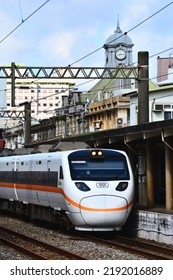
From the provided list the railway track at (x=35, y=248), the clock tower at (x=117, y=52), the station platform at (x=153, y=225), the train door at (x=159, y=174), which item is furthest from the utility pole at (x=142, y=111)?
the clock tower at (x=117, y=52)

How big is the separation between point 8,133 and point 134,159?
69.7 m

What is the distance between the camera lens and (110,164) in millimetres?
19625

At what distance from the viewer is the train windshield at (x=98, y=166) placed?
19219mm

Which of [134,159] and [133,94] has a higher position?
[133,94]

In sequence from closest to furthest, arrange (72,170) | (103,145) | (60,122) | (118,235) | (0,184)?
1. (72,170)
2. (118,235)
3. (103,145)
4. (0,184)
5. (60,122)

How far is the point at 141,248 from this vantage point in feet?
57.6

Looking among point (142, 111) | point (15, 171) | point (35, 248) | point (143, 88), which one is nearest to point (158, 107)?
point (143, 88)

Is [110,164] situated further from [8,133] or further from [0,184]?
[8,133]

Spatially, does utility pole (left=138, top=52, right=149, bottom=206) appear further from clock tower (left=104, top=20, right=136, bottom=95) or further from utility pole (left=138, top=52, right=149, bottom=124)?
clock tower (left=104, top=20, right=136, bottom=95)

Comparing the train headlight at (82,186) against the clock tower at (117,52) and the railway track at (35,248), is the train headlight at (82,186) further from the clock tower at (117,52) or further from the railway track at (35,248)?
the clock tower at (117,52)

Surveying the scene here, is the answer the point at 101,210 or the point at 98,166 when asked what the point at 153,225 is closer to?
the point at 101,210

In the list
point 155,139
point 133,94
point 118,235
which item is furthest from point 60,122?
point 118,235

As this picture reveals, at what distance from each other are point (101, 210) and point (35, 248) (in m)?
2.43

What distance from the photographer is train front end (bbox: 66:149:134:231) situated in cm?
1864
